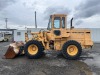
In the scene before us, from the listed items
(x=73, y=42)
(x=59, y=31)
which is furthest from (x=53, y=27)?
(x=73, y=42)

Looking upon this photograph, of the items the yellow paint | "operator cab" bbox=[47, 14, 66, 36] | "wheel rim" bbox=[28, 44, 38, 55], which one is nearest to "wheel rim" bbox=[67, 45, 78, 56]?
the yellow paint

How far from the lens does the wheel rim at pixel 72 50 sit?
1421 centimetres

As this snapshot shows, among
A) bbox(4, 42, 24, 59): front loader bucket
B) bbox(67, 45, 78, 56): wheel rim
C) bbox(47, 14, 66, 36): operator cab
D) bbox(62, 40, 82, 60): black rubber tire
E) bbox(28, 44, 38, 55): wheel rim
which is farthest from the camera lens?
bbox(47, 14, 66, 36): operator cab

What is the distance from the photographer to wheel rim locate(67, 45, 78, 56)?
14.2 metres

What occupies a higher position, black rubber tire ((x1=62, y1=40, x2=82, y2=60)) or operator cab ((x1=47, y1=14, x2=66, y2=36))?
operator cab ((x1=47, y1=14, x2=66, y2=36))

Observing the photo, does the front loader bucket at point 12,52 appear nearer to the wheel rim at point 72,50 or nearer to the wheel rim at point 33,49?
the wheel rim at point 33,49

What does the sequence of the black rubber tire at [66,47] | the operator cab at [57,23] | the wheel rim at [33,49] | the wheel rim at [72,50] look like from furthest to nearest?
1. the operator cab at [57,23]
2. the wheel rim at [33,49]
3. the wheel rim at [72,50]
4. the black rubber tire at [66,47]

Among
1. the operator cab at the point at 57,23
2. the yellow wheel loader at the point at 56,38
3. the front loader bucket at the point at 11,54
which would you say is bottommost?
the front loader bucket at the point at 11,54

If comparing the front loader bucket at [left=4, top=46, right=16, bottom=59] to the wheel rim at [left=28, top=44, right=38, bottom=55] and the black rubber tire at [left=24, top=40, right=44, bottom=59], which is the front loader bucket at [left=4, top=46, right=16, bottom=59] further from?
the wheel rim at [left=28, top=44, right=38, bottom=55]

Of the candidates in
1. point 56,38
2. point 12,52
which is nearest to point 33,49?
point 12,52

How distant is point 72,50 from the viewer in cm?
1430

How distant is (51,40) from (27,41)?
168 cm

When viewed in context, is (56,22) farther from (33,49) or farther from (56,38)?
(33,49)

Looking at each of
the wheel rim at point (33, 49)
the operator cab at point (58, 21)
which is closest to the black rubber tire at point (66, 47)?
the operator cab at point (58, 21)
